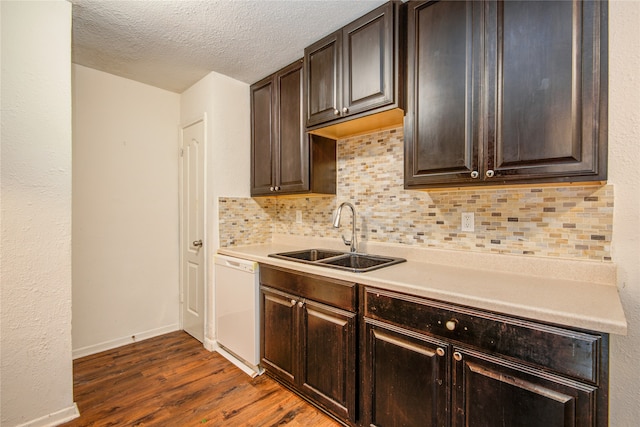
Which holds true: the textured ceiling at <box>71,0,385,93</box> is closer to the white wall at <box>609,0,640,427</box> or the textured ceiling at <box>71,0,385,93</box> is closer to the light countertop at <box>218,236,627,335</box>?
the white wall at <box>609,0,640,427</box>

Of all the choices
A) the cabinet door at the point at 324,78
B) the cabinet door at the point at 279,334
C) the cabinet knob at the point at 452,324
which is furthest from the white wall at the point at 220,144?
the cabinet knob at the point at 452,324

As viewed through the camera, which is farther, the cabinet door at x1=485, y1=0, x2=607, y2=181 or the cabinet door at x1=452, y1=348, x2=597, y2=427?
the cabinet door at x1=485, y1=0, x2=607, y2=181

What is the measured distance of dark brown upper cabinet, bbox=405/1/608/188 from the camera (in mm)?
1141

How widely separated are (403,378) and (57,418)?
1.97 m

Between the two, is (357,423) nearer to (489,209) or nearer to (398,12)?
(489,209)

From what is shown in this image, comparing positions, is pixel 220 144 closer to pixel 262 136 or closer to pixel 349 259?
pixel 262 136

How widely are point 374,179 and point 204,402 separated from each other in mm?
1869

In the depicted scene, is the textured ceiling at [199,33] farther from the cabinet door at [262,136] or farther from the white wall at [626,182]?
the white wall at [626,182]

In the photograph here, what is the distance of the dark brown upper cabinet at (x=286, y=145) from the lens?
7.54 feet

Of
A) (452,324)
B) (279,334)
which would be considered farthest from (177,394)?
(452,324)

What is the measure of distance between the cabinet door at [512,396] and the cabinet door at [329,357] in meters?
0.54

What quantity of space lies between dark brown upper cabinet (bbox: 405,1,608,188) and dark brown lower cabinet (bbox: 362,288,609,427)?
2.05ft

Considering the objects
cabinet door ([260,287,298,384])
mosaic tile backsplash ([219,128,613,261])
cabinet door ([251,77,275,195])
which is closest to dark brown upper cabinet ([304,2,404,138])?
mosaic tile backsplash ([219,128,613,261])

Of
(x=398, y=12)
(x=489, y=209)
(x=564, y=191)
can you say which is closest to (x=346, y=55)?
(x=398, y=12)
